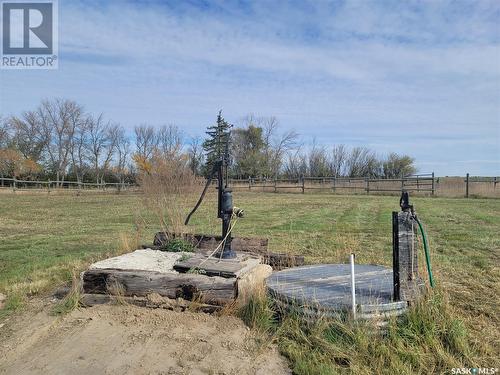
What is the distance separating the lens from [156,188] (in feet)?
16.9

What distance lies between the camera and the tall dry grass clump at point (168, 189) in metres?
5.14

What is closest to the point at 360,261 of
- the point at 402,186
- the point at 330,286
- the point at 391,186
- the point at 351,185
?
the point at 330,286

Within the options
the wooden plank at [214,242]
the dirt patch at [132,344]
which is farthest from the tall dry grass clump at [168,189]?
the dirt patch at [132,344]

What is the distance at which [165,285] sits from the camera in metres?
3.37

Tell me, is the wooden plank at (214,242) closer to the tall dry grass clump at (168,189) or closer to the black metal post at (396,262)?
the tall dry grass clump at (168,189)

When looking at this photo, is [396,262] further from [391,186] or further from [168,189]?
[391,186]

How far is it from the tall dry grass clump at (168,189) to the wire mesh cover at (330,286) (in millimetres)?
2011

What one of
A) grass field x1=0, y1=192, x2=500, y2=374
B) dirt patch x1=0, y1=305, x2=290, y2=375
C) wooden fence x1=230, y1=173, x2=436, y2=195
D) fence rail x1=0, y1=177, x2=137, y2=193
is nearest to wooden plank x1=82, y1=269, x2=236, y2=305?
dirt patch x1=0, y1=305, x2=290, y2=375

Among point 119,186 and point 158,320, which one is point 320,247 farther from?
point 119,186

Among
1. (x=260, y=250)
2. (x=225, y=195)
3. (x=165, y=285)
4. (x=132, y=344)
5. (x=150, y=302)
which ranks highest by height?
(x=225, y=195)

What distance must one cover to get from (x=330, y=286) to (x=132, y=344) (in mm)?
1757

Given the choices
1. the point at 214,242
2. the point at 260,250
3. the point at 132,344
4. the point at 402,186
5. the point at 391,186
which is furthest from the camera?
the point at 391,186

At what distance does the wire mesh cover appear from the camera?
2.88m

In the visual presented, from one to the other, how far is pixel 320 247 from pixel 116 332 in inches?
155
